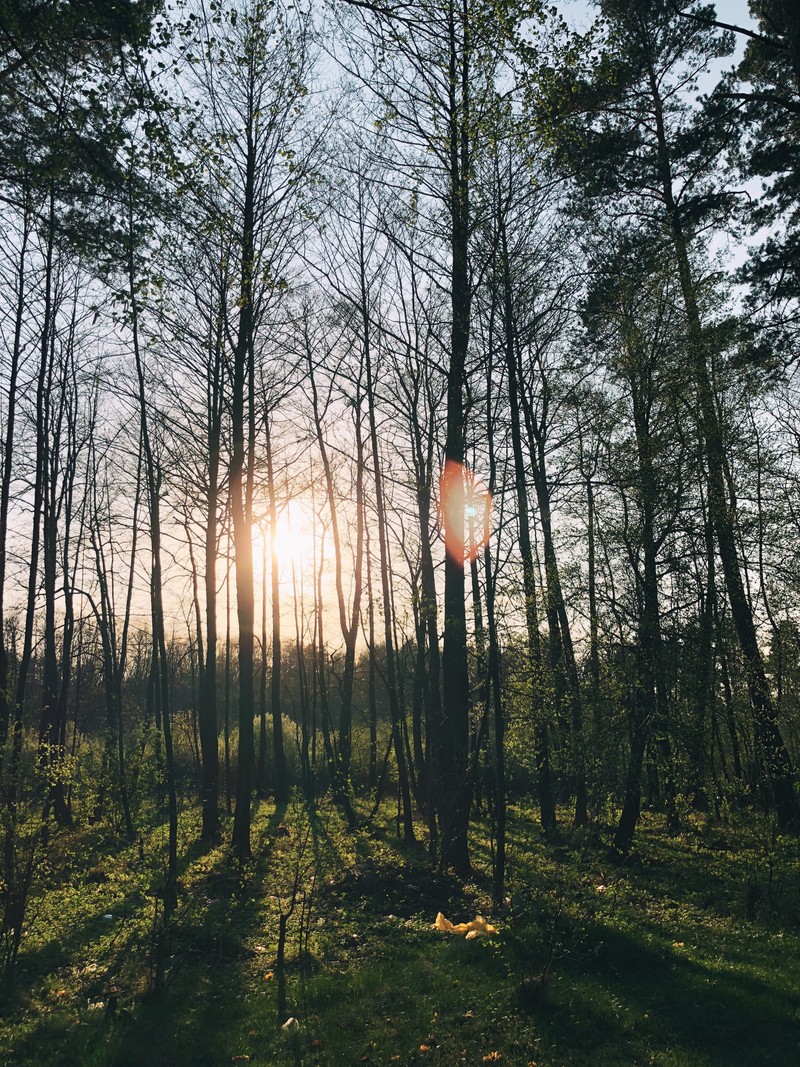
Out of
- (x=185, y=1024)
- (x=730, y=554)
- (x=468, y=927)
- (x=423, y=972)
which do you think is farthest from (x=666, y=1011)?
(x=730, y=554)

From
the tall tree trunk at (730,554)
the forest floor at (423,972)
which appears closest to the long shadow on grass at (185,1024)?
the forest floor at (423,972)

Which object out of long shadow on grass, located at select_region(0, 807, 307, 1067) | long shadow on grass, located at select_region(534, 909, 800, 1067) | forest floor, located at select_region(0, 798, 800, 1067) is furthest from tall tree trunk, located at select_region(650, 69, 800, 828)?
long shadow on grass, located at select_region(0, 807, 307, 1067)

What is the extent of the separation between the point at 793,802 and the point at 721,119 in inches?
482

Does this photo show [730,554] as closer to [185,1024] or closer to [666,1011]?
[666,1011]

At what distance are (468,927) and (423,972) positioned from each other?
4.81 feet

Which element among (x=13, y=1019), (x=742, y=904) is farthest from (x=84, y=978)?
(x=742, y=904)

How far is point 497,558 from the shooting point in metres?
11.4

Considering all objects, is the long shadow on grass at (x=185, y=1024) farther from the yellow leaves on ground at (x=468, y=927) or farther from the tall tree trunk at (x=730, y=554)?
the tall tree trunk at (x=730, y=554)

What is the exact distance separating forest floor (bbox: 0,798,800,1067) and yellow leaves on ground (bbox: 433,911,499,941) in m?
0.18

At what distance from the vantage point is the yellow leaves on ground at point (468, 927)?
27.8ft

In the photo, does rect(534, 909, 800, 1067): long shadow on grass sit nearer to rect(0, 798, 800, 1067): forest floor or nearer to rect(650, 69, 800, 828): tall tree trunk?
rect(0, 798, 800, 1067): forest floor

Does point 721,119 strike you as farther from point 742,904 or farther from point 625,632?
point 742,904

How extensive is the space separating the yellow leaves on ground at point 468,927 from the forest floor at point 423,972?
0.60 ft

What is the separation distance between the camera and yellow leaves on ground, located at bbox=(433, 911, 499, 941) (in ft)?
27.8
